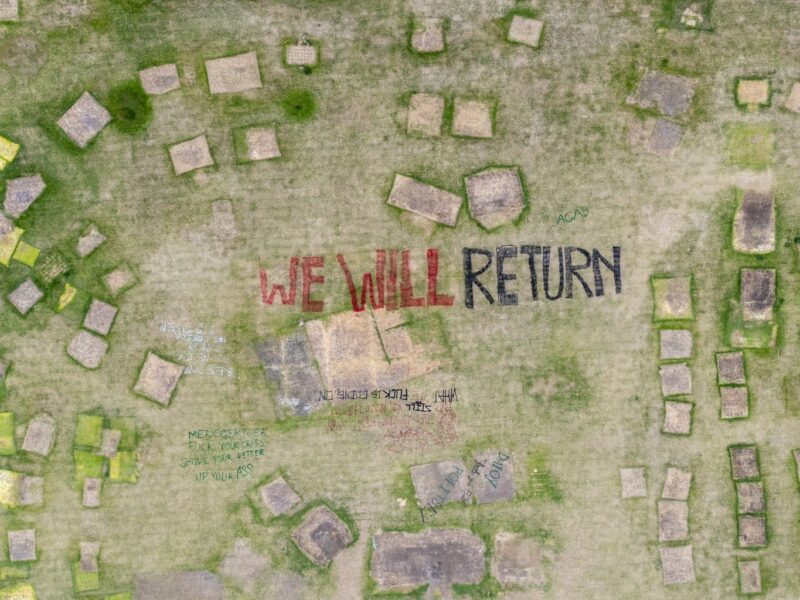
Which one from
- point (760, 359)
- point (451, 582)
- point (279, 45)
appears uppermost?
point (279, 45)

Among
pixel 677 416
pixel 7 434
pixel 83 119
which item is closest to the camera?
pixel 83 119

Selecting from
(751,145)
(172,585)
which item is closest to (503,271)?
(751,145)

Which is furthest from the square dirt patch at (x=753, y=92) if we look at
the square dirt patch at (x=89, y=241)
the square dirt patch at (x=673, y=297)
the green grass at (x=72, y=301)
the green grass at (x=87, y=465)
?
the green grass at (x=87, y=465)

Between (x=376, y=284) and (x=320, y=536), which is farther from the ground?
(x=376, y=284)

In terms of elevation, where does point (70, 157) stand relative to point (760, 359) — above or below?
above

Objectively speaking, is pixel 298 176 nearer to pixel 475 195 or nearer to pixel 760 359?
pixel 475 195

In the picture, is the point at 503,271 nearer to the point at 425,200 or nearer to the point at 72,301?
the point at 425,200

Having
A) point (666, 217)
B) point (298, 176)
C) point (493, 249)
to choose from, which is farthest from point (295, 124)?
point (666, 217)
